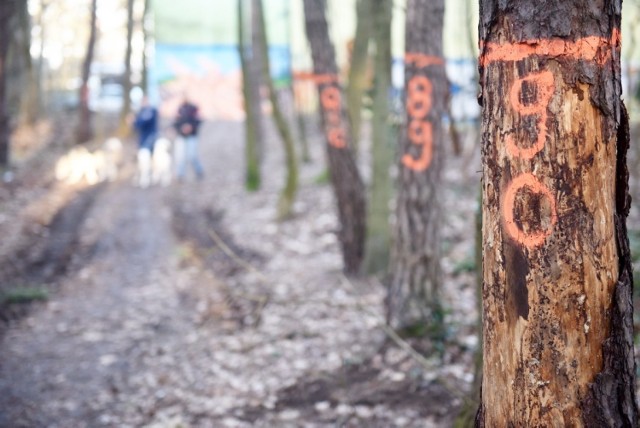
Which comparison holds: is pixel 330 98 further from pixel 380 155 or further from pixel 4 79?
pixel 4 79

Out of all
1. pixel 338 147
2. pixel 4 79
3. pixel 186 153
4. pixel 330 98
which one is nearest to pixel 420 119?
pixel 338 147

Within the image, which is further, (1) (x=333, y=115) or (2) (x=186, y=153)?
(2) (x=186, y=153)

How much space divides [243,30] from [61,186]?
5451 millimetres

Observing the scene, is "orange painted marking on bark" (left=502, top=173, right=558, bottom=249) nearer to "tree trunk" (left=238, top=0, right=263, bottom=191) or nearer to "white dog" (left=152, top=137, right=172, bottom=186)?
"tree trunk" (left=238, top=0, right=263, bottom=191)

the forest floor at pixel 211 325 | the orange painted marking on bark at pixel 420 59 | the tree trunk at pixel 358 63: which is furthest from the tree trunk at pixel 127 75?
the orange painted marking on bark at pixel 420 59

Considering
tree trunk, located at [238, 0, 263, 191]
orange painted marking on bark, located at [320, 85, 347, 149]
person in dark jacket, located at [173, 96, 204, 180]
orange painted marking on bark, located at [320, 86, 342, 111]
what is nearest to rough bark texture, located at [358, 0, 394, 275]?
orange painted marking on bark, located at [320, 85, 347, 149]

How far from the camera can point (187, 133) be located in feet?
50.6

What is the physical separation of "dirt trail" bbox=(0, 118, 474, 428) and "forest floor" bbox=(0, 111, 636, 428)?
0.02m

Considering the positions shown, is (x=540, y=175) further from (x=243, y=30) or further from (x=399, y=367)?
(x=243, y=30)

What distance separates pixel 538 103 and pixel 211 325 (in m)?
5.36

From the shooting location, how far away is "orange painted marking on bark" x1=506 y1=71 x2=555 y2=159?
225 cm

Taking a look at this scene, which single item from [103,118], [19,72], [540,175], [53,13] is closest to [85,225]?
[540,175]

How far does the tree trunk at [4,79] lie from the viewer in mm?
15164

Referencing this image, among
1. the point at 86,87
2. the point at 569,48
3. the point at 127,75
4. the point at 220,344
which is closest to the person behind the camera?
Answer: the point at 569,48
